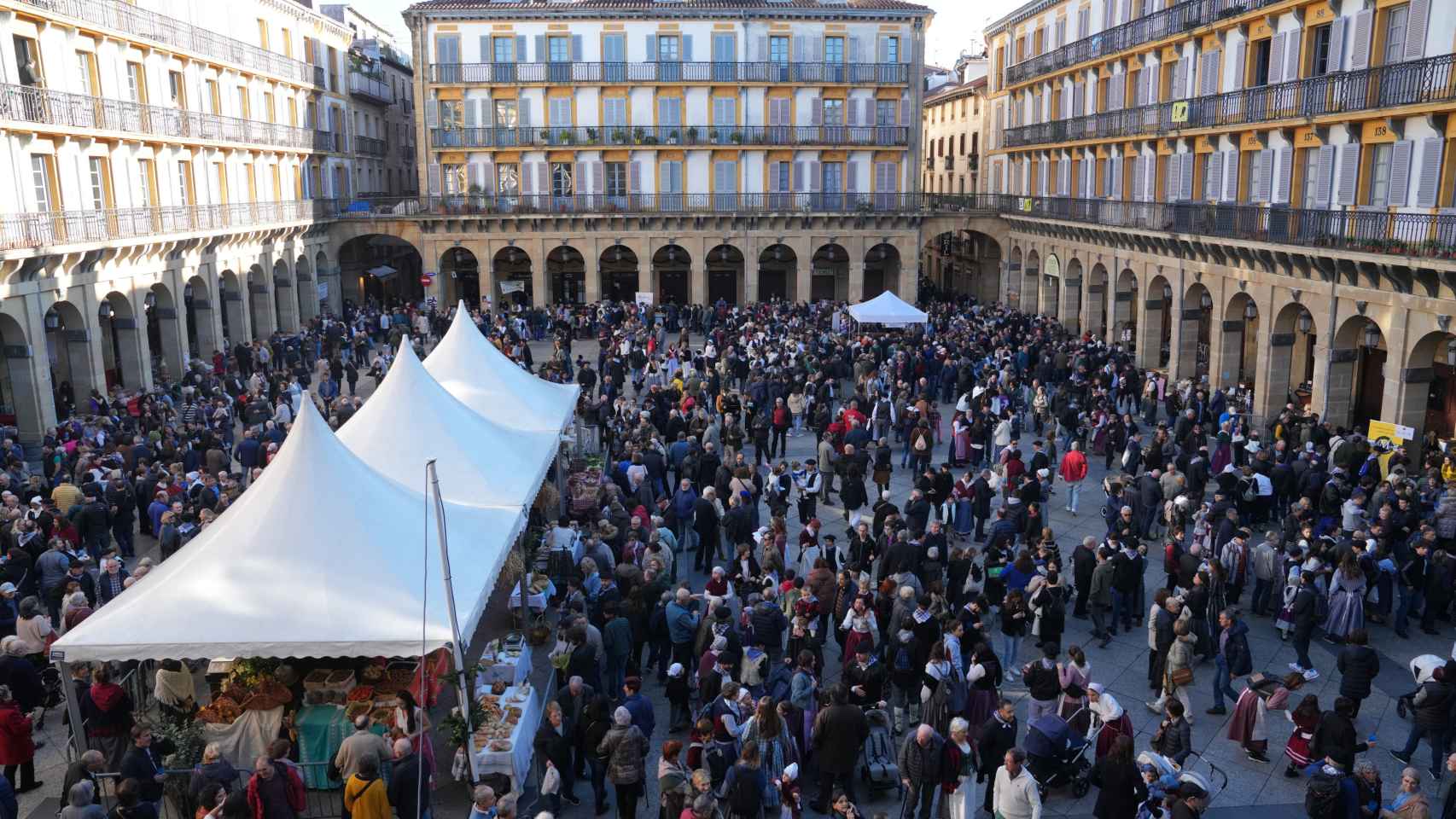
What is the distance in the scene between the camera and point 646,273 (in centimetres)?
4428

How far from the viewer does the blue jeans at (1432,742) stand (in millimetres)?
10164

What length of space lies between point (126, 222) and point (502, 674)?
21.7m

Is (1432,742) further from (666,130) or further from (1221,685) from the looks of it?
(666,130)

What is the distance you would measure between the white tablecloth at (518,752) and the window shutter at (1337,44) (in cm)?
2047

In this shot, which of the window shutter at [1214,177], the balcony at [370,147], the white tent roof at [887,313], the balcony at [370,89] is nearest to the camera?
the window shutter at [1214,177]

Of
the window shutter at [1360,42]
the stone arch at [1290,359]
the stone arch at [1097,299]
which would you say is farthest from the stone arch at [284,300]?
the window shutter at [1360,42]

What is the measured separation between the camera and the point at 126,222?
27.2 meters

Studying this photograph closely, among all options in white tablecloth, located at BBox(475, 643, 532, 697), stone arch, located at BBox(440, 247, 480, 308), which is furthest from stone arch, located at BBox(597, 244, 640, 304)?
white tablecloth, located at BBox(475, 643, 532, 697)

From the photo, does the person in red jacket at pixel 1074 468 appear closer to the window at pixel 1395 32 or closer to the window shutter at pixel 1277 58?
the window at pixel 1395 32

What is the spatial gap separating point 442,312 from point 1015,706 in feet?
116

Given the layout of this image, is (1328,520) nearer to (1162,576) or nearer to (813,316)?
(1162,576)

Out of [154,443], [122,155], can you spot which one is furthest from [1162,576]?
[122,155]

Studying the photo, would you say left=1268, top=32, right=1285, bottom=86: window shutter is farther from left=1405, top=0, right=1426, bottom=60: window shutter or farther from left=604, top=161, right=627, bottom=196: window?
left=604, top=161, right=627, bottom=196: window

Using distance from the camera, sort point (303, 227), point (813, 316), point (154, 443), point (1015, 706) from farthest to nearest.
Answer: point (303, 227), point (813, 316), point (154, 443), point (1015, 706)
